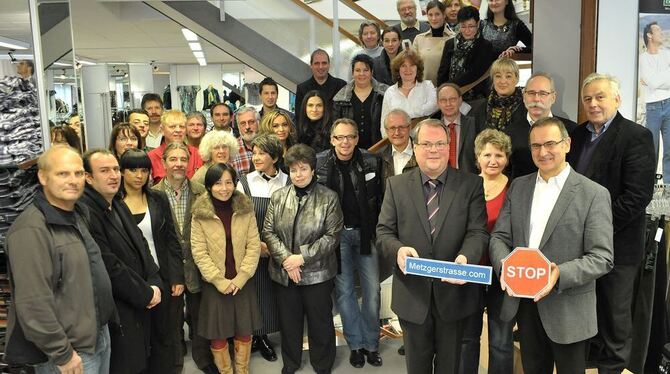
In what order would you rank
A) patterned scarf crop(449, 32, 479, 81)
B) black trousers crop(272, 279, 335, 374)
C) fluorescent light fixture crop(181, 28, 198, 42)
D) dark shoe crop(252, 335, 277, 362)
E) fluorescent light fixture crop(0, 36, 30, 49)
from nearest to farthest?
fluorescent light fixture crop(0, 36, 30, 49), black trousers crop(272, 279, 335, 374), dark shoe crop(252, 335, 277, 362), patterned scarf crop(449, 32, 479, 81), fluorescent light fixture crop(181, 28, 198, 42)

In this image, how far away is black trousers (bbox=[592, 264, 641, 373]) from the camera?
2682 millimetres

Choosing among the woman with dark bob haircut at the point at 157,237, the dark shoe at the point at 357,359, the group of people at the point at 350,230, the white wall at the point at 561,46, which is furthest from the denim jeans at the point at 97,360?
the white wall at the point at 561,46

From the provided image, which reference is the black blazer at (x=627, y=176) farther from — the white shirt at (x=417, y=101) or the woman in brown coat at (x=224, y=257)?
the woman in brown coat at (x=224, y=257)

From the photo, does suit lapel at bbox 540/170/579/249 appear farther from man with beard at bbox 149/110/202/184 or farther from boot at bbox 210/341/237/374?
man with beard at bbox 149/110/202/184

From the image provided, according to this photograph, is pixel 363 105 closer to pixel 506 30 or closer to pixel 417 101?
pixel 417 101

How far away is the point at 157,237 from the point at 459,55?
2.57 meters

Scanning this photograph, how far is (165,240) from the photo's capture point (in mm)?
3025

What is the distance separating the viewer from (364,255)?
3.51 meters

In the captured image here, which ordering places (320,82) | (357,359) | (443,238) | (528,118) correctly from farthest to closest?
(320,82) → (357,359) → (528,118) → (443,238)

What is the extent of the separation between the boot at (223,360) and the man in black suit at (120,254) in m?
0.65

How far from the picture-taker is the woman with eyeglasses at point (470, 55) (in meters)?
3.91

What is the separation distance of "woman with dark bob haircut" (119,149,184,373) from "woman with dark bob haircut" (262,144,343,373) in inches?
23.2

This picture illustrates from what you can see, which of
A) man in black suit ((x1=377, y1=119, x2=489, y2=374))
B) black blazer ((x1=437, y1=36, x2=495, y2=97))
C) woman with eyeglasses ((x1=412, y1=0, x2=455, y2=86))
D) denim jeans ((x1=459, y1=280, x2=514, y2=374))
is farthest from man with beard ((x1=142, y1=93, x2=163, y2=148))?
denim jeans ((x1=459, y1=280, x2=514, y2=374))

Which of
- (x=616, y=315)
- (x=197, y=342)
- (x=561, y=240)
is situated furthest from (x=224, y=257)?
(x=616, y=315)
